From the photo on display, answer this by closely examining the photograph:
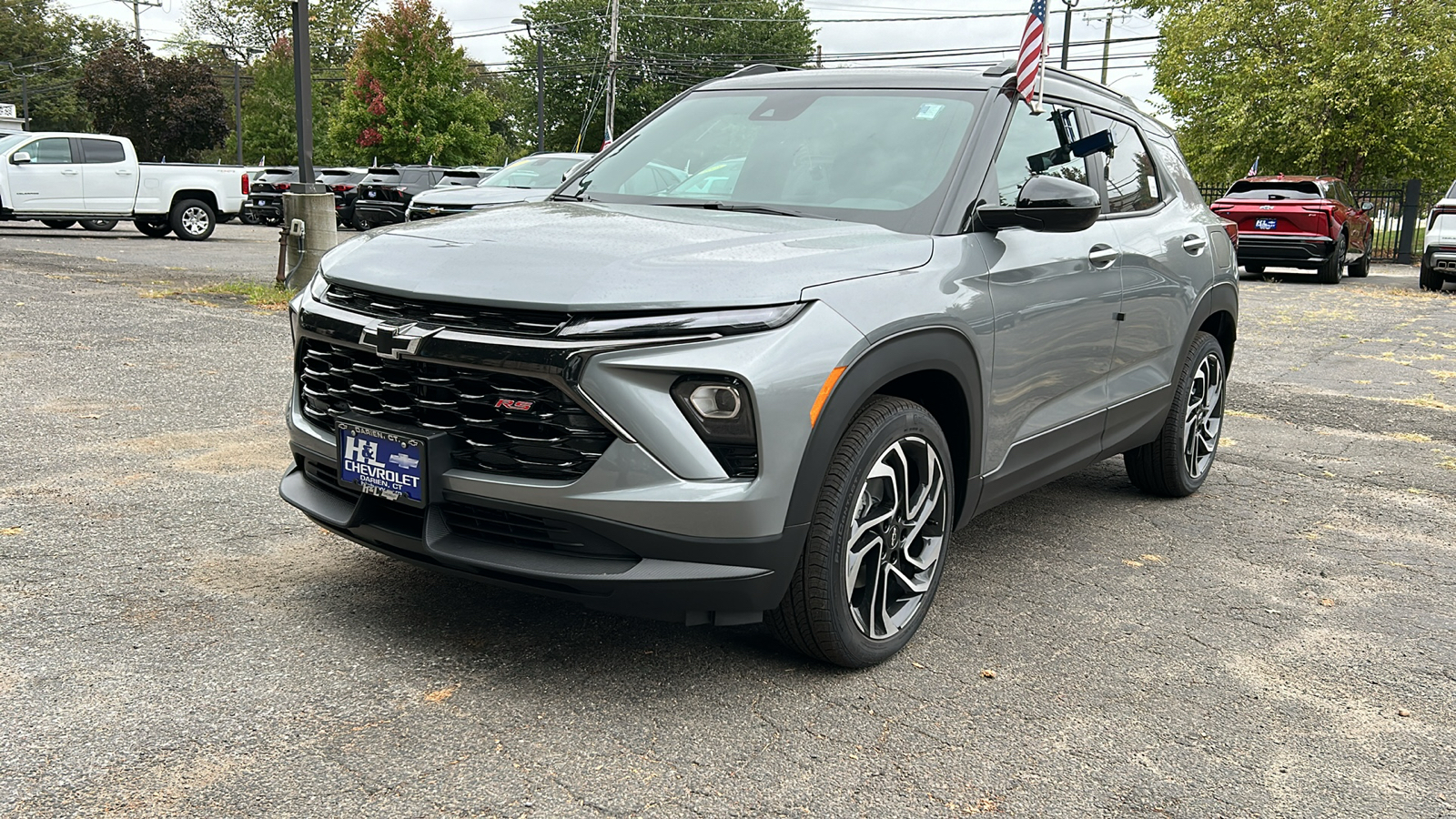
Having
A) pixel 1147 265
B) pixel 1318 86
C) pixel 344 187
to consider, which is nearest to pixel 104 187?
pixel 344 187

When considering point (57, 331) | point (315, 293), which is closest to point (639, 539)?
point (315, 293)

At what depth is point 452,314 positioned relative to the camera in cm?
300

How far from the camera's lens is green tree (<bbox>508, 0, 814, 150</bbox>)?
63.6 metres

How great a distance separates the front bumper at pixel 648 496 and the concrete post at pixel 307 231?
365 inches

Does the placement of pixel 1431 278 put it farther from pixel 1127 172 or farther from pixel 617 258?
pixel 617 258

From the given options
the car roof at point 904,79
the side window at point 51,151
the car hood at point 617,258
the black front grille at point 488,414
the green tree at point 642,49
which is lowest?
the black front grille at point 488,414

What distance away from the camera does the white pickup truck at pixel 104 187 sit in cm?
1991

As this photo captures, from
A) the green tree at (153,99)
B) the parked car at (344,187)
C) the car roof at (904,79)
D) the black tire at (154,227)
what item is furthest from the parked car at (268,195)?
the green tree at (153,99)

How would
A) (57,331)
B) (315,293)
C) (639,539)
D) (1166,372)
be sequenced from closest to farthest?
(639,539), (315,293), (1166,372), (57,331)

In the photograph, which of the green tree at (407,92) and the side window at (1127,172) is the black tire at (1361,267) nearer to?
the side window at (1127,172)

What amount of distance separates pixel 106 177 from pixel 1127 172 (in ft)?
65.6

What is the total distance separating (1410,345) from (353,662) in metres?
11.3

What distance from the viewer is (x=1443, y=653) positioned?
376cm

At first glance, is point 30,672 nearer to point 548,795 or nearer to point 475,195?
point 548,795
